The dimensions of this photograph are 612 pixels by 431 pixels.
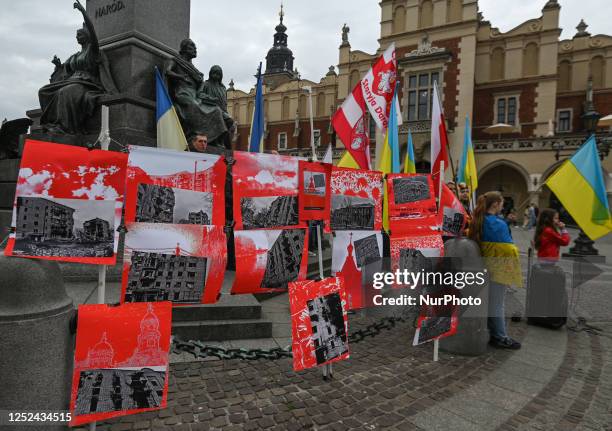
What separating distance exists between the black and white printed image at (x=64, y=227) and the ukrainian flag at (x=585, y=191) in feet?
17.0

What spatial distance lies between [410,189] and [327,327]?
5.96 feet

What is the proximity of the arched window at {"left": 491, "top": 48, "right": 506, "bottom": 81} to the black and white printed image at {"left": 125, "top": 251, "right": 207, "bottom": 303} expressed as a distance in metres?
32.3

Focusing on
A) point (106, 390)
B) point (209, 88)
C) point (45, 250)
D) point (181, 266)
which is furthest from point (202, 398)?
point (209, 88)

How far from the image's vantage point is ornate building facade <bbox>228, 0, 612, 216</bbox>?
26203 mm

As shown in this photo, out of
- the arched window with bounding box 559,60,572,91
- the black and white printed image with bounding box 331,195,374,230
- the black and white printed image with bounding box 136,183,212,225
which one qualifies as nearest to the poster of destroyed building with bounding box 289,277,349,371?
the black and white printed image with bounding box 331,195,374,230

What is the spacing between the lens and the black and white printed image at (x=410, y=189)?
4020 millimetres

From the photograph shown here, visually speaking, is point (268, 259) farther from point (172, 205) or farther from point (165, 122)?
point (165, 122)

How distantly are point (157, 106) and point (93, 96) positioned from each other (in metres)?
1.19

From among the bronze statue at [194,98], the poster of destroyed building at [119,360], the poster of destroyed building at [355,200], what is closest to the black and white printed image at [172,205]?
the poster of destroyed building at [119,360]

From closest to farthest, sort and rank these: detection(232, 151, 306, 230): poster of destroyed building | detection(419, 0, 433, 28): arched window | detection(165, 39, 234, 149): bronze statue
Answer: detection(232, 151, 306, 230): poster of destroyed building → detection(165, 39, 234, 149): bronze statue → detection(419, 0, 433, 28): arched window

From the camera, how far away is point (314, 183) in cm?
335

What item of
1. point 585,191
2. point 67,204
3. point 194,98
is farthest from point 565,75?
point 67,204

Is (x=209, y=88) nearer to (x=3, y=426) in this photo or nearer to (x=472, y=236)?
(x=472, y=236)

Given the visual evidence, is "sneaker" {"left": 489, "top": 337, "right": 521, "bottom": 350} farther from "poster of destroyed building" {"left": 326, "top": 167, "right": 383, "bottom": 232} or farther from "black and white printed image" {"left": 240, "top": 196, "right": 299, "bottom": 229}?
"black and white printed image" {"left": 240, "top": 196, "right": 299, "bottom": 229}
